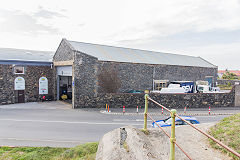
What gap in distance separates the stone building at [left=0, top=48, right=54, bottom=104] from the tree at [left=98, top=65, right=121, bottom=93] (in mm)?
8701

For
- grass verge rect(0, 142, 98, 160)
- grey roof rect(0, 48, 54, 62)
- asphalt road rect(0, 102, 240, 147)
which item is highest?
grey roof rect(0, 48, 54, 62)

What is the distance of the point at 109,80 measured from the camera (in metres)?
22.4

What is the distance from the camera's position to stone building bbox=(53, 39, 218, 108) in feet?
65.1

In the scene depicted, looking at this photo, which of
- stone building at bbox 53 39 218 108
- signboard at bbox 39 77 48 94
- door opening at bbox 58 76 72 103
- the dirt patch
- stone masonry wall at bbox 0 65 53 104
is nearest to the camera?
the dirt patch

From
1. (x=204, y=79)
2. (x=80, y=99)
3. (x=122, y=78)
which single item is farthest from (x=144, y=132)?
(x=204, y=79)

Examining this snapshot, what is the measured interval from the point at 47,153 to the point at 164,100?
15.3 metres

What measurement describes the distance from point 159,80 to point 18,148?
73.6 feet

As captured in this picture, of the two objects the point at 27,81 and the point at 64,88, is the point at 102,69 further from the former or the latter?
the point at 27,81

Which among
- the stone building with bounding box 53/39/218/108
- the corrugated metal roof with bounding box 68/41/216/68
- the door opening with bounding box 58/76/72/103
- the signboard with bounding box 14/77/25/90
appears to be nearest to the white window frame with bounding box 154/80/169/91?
the stone building with bounding box 53/39/218/108

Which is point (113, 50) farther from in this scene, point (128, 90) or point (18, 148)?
point (18, 148)

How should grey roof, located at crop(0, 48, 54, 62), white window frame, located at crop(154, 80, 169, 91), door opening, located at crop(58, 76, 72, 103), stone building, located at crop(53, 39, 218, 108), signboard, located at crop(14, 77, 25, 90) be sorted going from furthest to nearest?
1. white window frame, located at crop(154, 80, 169, 91)
2. door opening, located at crop(58, 76, 72, 103)
3. grey roof, located at crop(0, 48, 54, 62)
4. signboard, located at crop(14, 77, 25, 90)
5. stone building, located at crop(53, 39, 218, 108)

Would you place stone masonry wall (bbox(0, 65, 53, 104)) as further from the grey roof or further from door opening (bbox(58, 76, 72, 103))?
the grey roof

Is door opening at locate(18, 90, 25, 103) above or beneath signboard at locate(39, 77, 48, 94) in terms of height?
beneath

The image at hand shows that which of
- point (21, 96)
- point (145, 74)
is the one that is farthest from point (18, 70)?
point (145, 74)
